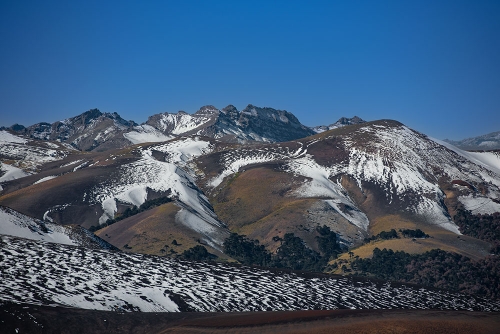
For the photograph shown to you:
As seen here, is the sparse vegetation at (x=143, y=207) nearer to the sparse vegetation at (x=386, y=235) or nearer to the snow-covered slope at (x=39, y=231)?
the sparse vegetation at (x=386, y=235)

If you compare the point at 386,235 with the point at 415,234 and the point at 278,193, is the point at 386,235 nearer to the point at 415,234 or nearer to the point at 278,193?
the point at 415,234

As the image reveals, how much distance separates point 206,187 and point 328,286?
13130cm

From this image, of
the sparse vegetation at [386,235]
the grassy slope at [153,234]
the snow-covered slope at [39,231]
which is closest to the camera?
the snow-covered slope at [39,231]

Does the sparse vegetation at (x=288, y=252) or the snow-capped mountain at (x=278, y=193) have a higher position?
the snow-capped mountain at (x=278, y=193)

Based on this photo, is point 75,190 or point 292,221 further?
point 75,190

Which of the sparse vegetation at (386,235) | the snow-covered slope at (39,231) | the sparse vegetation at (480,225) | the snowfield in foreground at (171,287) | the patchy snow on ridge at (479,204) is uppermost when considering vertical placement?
the patchy snow on ridge at (479,204)

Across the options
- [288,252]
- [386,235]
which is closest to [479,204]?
[386,235]

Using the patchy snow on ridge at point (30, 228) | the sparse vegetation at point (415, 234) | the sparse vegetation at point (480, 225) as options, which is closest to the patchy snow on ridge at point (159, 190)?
the sparse vegetation at point (415, 234)

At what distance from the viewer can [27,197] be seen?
480 feet

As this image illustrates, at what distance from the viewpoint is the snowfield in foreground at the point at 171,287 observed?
3788 cm

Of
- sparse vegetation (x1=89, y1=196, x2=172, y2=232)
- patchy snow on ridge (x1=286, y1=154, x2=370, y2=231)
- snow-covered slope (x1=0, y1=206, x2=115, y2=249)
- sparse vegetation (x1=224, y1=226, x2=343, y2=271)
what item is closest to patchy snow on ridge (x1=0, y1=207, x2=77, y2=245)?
snow-covered slope (x1=0, y1=206, x2=115, y2=249)

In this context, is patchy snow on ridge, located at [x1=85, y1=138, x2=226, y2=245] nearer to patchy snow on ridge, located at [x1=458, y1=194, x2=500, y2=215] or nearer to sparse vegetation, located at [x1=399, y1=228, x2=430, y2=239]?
sparse vegetation, located at [x1=399, y1=228, x2=430, y2=239]

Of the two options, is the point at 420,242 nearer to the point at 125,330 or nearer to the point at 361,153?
the point at 361,153

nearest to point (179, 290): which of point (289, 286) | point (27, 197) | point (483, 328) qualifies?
point (289, 286)
